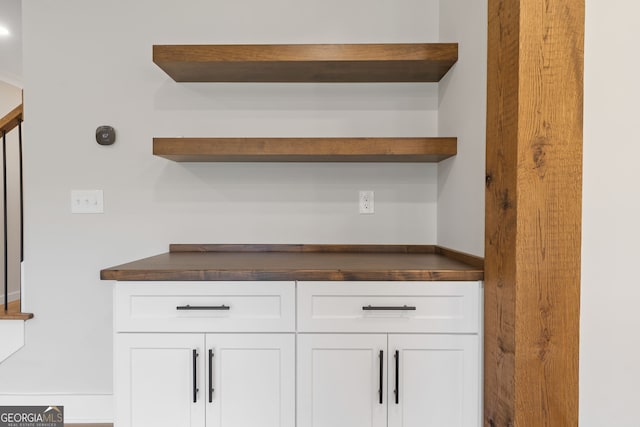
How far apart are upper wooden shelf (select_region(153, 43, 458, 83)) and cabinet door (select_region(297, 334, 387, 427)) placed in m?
1.17

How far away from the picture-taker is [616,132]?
1.16 m

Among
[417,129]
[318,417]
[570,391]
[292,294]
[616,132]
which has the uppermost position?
[417,129]

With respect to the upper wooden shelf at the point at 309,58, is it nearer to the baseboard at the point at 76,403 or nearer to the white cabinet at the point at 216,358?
the white cabinet at the point at 216,358

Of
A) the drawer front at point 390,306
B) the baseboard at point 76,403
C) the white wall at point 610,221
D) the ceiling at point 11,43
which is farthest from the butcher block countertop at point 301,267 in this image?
the ceiling at point 11,43

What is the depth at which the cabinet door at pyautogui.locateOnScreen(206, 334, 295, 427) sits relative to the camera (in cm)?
142

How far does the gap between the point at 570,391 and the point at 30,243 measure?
2473 mm

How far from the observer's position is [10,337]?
2.07 metres

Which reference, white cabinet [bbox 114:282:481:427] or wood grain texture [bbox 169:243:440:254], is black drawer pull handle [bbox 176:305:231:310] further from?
wood grain texture [bbox 169:243:440:254]

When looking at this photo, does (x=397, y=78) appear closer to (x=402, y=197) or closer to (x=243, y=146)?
(x=402, y=197)

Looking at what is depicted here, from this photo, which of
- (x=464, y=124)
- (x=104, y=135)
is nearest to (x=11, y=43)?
(x=104, y=135)

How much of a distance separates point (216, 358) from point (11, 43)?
147 inches

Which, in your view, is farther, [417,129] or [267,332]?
[417,129]

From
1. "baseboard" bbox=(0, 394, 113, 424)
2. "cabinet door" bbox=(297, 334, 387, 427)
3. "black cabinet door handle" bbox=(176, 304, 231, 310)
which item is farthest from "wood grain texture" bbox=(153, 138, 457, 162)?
"baseboard" bbox=(0, 394, 113, 424)

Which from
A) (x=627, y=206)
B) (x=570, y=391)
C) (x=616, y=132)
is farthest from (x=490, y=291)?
(x=616, y=132)
